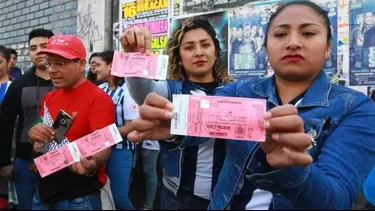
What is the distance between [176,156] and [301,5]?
97 cm

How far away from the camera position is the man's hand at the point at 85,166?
7.41 ft

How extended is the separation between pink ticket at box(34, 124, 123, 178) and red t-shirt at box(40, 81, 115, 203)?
0.22 m

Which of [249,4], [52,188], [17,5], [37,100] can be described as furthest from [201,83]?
[17,5]

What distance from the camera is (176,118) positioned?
134cm

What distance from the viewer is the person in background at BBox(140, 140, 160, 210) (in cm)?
442

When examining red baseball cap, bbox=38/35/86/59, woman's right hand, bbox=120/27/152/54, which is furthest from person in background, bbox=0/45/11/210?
woman's right hand, bbox=120/27/152/54

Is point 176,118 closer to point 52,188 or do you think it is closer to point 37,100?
point 52,188

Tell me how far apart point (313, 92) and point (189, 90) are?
89cm

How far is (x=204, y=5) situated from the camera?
186 inches

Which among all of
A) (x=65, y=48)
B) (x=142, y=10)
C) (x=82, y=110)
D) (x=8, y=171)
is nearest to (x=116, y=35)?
(x=142, y=10)

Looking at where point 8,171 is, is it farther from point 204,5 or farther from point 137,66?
point 204,5

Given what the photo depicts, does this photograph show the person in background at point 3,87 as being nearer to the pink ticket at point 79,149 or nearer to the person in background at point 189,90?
the pink ticket at point 79,149

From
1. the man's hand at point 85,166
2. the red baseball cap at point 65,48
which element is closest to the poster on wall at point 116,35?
the red baseball cap at point 65,48

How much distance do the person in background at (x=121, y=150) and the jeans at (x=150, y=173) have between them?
270 millimetres
